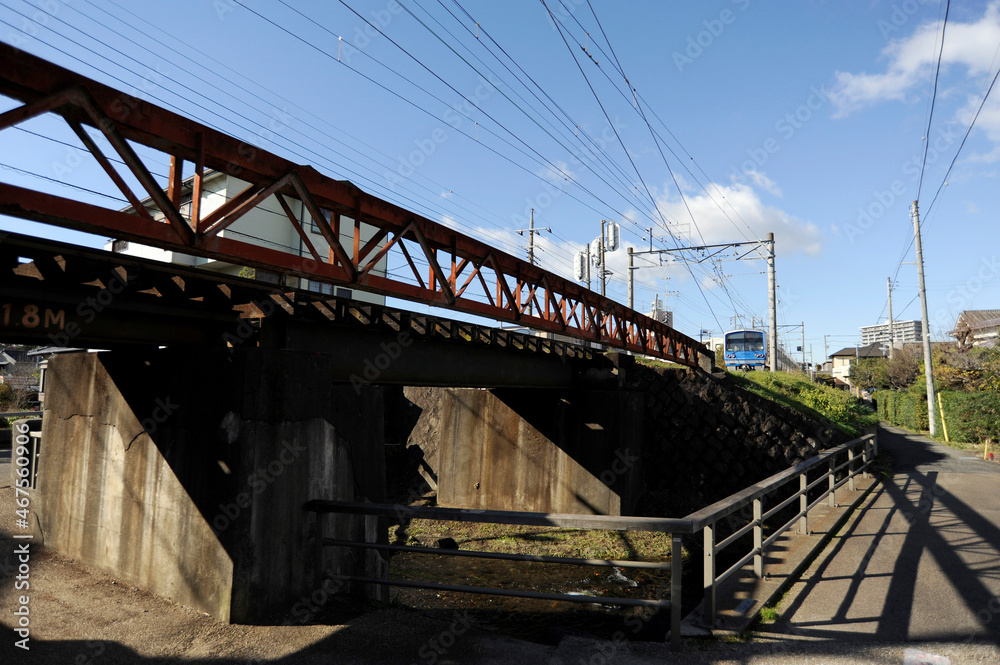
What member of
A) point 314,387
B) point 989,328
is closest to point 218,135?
point 314,387

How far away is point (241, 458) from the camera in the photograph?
5.39 metres

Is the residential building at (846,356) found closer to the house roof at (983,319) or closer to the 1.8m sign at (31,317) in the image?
the house roof at (983,319)

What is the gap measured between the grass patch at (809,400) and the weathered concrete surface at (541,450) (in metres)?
4.91

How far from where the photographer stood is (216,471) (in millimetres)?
5535

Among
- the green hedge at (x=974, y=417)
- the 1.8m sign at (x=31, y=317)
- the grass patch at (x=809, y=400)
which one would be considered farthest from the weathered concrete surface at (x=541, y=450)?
the green hedge at (x=974, y=417)

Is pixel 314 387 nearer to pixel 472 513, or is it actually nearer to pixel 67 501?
pixel 472 513

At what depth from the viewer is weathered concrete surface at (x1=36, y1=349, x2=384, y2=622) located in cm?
534

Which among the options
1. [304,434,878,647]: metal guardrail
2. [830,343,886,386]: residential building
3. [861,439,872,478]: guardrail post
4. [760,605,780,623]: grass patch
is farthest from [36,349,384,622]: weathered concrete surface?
[830,343,886,386]: residential building

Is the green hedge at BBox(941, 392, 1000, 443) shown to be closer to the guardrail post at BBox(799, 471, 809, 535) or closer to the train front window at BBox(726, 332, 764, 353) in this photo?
the train front window at BBox(726, 332, 764, 353)

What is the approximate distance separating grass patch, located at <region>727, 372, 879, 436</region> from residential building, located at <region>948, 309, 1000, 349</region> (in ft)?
50.6

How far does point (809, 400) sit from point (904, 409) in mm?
16870

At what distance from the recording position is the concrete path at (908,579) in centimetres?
454

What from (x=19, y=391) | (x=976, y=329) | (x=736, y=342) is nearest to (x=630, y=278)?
(x=736, y=342)

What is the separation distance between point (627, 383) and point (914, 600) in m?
11.3
